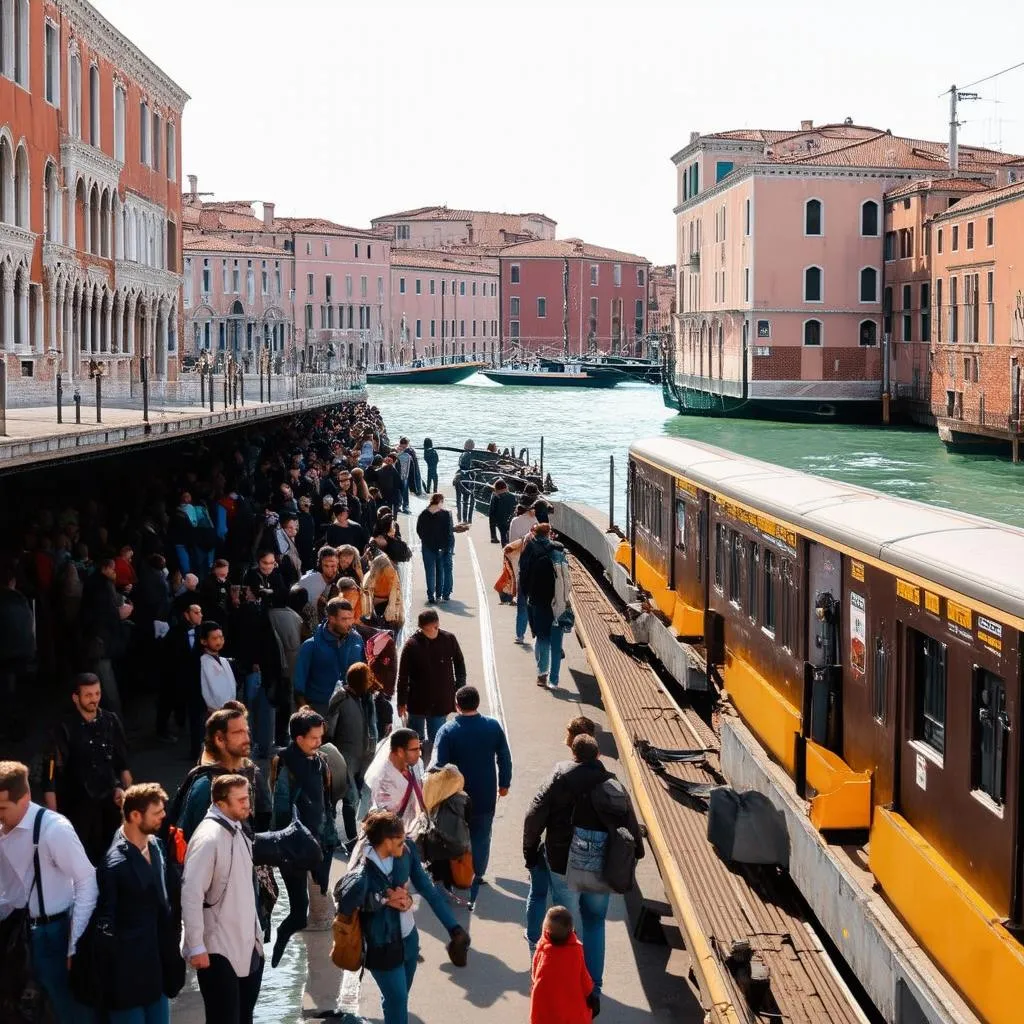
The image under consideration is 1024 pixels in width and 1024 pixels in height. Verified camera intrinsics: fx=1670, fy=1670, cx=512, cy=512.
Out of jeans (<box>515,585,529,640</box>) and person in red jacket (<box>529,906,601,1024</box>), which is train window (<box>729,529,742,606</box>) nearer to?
jeans (<box>515,585,529,640</box>)

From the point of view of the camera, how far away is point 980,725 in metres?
5.49

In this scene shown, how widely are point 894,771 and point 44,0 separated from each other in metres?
24.5

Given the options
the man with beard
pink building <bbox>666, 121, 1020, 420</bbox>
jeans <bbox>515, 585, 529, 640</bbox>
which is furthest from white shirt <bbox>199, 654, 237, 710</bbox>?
pink building <bbox>666, 121, 1020, 420</bbox>

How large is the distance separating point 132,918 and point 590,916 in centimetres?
204

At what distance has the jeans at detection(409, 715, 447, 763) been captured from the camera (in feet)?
29.5

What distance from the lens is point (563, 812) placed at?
21.1 ft

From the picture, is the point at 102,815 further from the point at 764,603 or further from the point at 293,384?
the point at 293,384

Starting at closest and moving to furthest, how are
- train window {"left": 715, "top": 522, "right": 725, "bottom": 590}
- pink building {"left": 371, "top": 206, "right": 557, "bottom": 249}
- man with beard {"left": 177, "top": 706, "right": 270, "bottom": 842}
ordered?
1. man with beard {"left": 177, "top": 706, "right": 270, "bottom": 842}
2. train window {"left": 715, "top": 522, "right": 725, "bottom": 590}
3. pink building {"left": 371, "top": 206, "right": 557, "bottom": 249}

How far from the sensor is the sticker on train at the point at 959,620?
5527 mm

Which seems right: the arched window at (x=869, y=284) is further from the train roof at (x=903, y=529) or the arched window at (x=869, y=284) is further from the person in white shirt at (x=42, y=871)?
the person in white shirt at (x=42, y=871)

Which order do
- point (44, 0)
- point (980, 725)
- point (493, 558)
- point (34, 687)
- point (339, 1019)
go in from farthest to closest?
A: point (44, 0), point (493, 558), point (34, 687), point (339, 1019), point (980, 725)

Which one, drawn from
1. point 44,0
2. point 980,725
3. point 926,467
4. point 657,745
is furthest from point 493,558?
point 926,467

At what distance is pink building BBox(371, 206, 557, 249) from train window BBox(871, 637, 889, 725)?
12861cm

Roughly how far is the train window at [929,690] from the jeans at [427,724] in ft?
10.9
